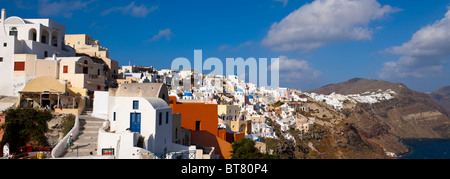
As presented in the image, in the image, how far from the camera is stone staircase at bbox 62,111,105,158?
18.4m

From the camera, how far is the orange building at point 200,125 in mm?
28594

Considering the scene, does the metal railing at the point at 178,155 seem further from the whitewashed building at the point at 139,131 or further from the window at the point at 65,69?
the window at the point at 65,69

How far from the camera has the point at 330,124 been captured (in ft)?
308

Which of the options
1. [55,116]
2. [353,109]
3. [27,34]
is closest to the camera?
[55,116]

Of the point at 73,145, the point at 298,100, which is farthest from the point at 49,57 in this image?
the point at 298,100

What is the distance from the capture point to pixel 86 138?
20359mm

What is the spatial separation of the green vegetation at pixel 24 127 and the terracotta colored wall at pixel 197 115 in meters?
9.91

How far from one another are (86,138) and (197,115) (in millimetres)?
11133

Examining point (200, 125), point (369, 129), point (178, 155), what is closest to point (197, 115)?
point (200, 125)

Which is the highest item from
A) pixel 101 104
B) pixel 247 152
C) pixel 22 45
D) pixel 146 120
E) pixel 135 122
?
pixel 22 45

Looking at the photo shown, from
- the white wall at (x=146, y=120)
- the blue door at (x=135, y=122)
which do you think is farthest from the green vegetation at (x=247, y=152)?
the blue door at (x=135, y=122)

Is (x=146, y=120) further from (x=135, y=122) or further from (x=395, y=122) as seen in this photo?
(x=395, y=122)
